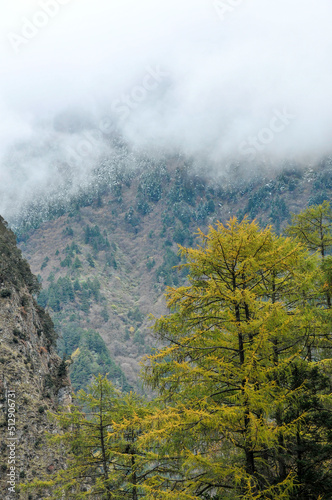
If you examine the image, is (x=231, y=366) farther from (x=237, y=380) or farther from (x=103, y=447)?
(x=103, y=447)

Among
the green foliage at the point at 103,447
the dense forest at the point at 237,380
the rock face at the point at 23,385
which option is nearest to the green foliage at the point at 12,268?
the rock face at the point at 23,385

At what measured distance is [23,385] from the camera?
42.0 m

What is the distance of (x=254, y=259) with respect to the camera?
10703 millimetres

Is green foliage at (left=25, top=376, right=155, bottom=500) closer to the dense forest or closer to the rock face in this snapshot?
the dense forest

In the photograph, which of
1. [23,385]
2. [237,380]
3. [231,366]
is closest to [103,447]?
[237,380]

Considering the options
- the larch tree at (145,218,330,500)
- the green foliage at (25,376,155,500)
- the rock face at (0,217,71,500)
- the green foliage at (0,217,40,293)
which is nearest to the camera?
the larch tree at (145,218,330,500)

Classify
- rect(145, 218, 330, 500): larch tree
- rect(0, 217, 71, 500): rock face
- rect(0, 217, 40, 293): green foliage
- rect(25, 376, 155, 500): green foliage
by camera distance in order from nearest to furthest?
1. rect(145, 218, 330, 500): larch tree
2. rect(25, 376, 155, 500): green foliage
3. rect(0, 217, 71, 500): rock face
4. rect(0, 217, 40, 293): green foliage

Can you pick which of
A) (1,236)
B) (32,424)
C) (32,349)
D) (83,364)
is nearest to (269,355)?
(32,424)

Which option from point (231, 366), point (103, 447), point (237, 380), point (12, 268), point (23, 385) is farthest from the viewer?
point (12, 268)

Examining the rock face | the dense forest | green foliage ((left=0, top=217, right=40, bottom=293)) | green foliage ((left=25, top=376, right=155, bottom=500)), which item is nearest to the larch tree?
the dense forest

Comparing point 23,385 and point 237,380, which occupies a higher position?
point 237,380

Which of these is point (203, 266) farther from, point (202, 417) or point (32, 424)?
point (32, 424)

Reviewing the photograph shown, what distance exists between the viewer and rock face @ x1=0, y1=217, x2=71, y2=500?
1379 inches

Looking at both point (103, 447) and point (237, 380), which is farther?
point (103, 447)
